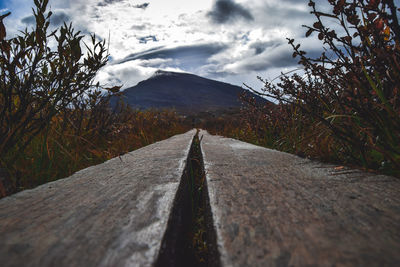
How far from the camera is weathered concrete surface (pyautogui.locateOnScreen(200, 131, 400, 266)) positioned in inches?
16.1

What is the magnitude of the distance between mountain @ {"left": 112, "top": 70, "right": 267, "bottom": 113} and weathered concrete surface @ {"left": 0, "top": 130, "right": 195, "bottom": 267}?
136 m

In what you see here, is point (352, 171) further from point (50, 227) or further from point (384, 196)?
point (50, 227)

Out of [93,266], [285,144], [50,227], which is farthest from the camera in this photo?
[285,144]

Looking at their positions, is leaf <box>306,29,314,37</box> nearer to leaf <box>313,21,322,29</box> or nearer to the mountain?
leaf <box>313,21,322,29</box>

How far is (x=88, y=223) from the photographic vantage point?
556mm

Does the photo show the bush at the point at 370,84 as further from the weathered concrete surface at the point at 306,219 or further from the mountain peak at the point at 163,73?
the mountain peak at the point at 163,73

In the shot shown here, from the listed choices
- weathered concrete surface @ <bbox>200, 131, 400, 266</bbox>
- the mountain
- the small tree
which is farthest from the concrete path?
the mountain

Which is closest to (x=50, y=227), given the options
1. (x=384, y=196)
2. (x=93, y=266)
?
(x=93, y=266)

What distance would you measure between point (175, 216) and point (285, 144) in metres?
2.06

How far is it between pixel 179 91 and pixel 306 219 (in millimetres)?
165948

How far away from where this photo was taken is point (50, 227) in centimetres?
55

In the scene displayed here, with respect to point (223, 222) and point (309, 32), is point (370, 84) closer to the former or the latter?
point (309, 32)

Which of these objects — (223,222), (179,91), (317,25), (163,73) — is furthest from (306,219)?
(163,73)

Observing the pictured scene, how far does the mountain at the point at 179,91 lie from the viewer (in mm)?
143125
